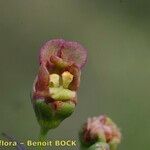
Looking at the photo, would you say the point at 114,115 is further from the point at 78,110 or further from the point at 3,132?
the point at 3,132

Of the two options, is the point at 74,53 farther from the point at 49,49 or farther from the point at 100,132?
the point at 100,132

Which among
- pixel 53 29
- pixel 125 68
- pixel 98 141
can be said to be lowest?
pixel 98 141

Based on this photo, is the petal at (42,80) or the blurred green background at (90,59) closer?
the petal at (42,80)

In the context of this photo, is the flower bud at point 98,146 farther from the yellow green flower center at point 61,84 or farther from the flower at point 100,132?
the yellow green flower center at point 61,84

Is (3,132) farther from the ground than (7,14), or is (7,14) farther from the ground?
(7,14)

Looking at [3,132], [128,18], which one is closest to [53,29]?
[128,18]

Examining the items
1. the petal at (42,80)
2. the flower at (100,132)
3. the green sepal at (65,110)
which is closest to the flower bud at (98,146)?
the flower at (100,132)

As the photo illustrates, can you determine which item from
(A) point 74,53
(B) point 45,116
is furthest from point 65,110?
(A) point 74,53

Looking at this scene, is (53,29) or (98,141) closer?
(98,141)

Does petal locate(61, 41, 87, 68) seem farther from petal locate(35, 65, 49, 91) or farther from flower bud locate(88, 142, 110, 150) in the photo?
flower bud locate(88, 142, 110, 150)
